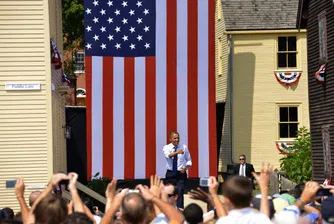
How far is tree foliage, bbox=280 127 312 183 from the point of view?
3192 cm

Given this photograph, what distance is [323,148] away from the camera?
1145 inches

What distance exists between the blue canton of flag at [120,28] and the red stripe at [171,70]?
412 millimetres

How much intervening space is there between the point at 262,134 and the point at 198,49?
14.3 m

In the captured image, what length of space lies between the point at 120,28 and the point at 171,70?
5.40 feet

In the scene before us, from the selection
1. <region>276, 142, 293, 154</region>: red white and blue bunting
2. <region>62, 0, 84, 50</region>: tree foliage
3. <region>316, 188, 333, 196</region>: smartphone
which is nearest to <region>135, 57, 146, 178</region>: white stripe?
<region>276, 142, 293, 154</region>: red white and blue bunting

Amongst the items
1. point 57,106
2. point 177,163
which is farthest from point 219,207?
point 57,106

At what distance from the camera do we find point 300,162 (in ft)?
107

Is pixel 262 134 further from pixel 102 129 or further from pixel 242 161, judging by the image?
pixel 102 129

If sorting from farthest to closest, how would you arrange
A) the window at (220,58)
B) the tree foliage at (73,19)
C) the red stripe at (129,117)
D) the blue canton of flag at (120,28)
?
the tree foliage at (73,19) < the window at (220,58) < the blue canton of flag at (120,28) < the red stripe at (129,117)

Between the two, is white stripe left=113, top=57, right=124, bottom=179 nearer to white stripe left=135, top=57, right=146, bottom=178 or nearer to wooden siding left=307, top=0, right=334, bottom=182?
white stripe left=135, top=57, right=146, bottom=178

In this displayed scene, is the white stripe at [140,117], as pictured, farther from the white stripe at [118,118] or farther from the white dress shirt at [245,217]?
the white dress shirt at [245,217]

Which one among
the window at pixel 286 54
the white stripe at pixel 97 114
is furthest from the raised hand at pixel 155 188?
the window at pixel 286 54

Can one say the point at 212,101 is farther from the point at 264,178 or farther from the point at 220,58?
the point at 264,178

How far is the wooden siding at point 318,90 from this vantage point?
91.0 ft
